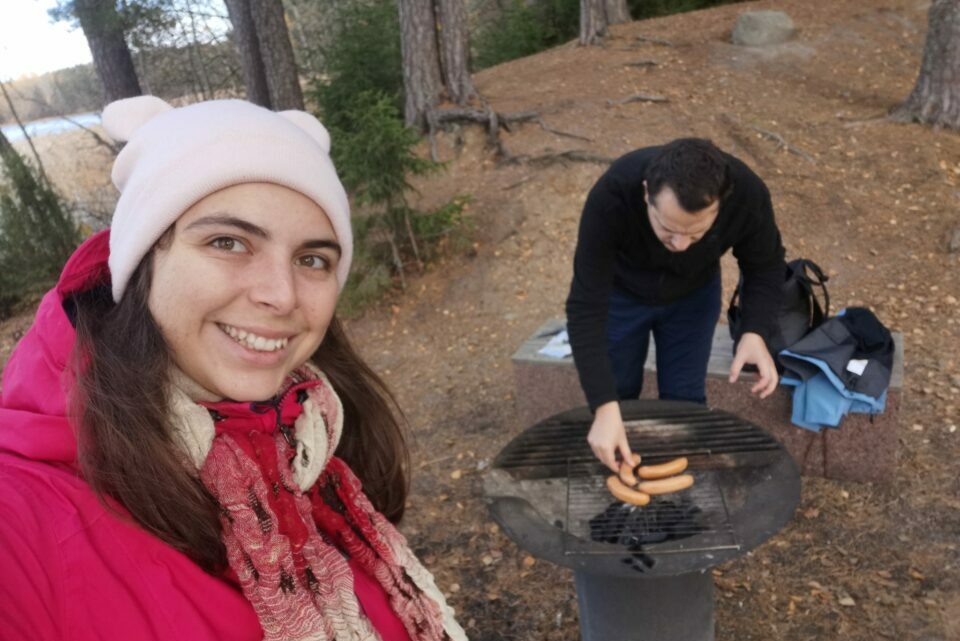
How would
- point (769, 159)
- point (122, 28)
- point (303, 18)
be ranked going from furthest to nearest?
point (303, 18), point (122, 28), point (769, 159)

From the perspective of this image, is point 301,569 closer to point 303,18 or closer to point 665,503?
point 665,503

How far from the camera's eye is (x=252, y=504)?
47.9 inches

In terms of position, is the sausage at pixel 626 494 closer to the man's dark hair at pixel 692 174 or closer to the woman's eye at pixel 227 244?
the man's dark hair at pixel 692 174

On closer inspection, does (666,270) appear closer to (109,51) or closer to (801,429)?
(801,429)

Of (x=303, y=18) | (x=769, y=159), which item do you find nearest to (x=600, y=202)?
(x=769, y=159)

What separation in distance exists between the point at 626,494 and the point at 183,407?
5.56 ft

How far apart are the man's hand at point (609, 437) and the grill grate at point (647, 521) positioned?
0.60 ft

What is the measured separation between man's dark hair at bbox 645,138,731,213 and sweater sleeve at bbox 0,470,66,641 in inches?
80.2

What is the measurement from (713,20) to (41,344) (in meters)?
11.8

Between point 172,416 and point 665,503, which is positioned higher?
point 172,416

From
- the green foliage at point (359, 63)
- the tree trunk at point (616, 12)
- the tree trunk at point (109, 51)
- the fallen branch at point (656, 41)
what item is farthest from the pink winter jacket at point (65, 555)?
the tree trunk at point (616, 12)

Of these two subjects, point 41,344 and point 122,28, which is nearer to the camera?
point 41,344

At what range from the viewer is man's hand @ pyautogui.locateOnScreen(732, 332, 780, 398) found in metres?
2.89

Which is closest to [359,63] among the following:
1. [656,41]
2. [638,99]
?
[638,99]
